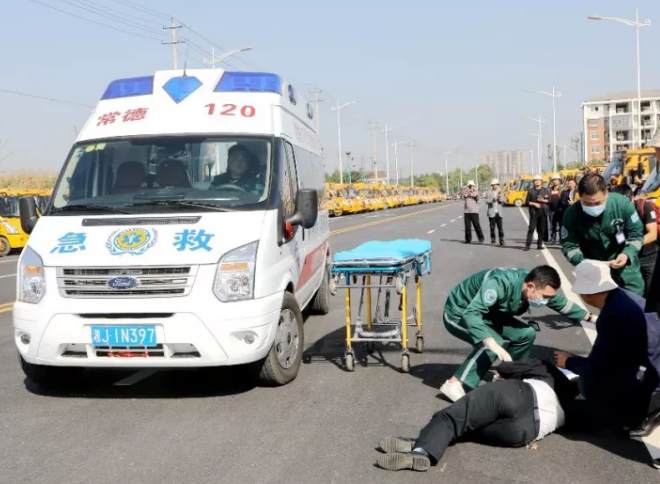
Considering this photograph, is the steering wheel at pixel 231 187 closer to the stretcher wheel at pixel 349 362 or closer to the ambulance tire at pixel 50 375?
the stretcher wheel at pixel 349 362

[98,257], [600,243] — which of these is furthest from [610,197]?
[98,257]

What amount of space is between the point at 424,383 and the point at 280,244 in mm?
1720

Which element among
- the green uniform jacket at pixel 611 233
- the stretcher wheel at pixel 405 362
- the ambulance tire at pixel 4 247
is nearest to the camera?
the green uniform jacket at pixel 611 233

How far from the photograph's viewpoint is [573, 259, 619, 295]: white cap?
4.66 m

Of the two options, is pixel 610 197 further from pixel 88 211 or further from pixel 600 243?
pixel 88 211

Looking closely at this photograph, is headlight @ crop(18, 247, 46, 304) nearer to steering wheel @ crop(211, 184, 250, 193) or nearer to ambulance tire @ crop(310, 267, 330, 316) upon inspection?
steering wheel @ crop(211, 184, 250, 193)

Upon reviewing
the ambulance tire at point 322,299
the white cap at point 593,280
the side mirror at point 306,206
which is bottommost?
the ambulance tire at point 322,299

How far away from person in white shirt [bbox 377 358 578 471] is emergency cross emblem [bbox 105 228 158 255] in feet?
7.63

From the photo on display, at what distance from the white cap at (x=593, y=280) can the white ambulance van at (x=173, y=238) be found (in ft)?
7.70

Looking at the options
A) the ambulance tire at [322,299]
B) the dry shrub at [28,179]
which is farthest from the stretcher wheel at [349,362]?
the dry shrub at [28,179]

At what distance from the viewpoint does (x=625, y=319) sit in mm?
4543

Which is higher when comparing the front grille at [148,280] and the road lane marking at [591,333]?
the front grille at [148,280]

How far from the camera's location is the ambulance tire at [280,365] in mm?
6051

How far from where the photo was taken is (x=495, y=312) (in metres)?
5.92
